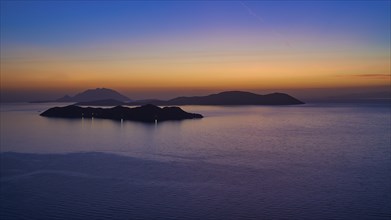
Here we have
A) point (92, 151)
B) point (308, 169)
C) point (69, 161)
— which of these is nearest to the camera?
point (308, 169)

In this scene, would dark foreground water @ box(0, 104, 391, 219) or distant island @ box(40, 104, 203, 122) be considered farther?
distant island @ box(40, 104, 203, 122)

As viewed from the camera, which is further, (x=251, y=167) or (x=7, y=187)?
(x=251, y=167)

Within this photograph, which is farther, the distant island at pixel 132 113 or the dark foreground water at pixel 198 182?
the distant island at pixel 132 113

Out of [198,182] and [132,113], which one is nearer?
[198,182]

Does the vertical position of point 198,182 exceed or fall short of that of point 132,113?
it falls short

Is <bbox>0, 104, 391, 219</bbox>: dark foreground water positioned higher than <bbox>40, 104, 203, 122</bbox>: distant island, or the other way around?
<bbox>40, 104, 203, 122</bbox>: distant island

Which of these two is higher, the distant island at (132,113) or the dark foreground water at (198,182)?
the distant island at (132,113)

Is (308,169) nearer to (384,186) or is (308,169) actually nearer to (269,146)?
(384,186)

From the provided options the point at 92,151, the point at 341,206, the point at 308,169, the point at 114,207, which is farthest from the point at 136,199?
the point at 92,151
